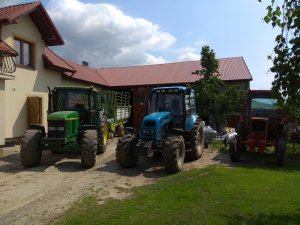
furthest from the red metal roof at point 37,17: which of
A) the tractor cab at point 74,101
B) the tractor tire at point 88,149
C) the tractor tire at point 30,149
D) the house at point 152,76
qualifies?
the tractor tire at point 88,149

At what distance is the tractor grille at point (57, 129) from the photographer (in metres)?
10.8

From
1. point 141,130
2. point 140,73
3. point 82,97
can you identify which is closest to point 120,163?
point 141,130

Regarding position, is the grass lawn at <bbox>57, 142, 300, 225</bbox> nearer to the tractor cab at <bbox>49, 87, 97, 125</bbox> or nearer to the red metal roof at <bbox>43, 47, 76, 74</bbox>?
the tractor cab at <bbox>49, 87, 97, 125</bbox>

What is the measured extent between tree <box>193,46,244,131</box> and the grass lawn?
1171 centimetres

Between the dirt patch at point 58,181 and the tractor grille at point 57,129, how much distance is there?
38.7 inches

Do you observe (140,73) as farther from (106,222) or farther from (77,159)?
(106,222)

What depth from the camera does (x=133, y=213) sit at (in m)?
6.31

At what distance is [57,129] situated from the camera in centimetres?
1085

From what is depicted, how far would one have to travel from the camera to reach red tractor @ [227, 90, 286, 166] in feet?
38.8

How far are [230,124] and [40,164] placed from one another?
7.02 m

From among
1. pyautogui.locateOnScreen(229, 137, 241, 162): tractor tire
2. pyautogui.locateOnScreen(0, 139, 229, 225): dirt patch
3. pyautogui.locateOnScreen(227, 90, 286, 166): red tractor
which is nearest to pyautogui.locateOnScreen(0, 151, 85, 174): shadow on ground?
pyautogui.locateOnScreen(0, 139, 229, 225): dirt patch

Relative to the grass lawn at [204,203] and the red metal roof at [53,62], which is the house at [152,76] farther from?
the grass lawn at [204,203]

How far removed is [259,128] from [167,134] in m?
3.51

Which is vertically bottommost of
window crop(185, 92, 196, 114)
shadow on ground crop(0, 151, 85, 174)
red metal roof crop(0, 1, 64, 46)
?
shadow on ground crop(0, 151, 85, 174)
